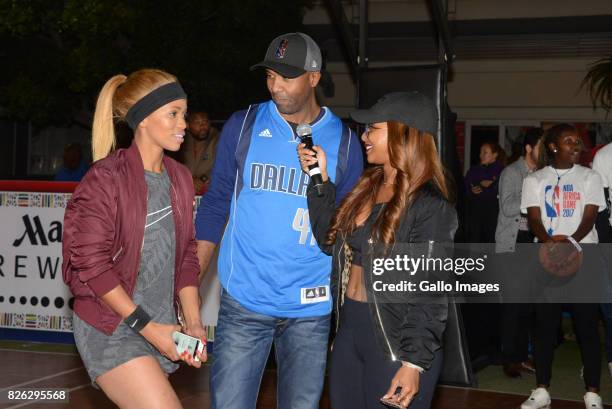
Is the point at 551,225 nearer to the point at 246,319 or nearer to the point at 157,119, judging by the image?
the point at 246,319

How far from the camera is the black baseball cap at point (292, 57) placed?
4355 millimetres

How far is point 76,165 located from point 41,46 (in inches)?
272

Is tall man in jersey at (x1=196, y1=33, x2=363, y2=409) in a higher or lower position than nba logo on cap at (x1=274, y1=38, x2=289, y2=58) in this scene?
lower

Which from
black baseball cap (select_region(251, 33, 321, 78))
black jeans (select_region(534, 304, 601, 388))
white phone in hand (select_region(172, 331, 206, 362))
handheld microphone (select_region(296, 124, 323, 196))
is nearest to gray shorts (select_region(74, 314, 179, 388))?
white phone in hand (select_region(172, 331, 206, 362))

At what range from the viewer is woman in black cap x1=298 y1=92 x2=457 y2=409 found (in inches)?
142

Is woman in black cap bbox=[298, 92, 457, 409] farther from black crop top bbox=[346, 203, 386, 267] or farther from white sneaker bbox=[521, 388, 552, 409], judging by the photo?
white sneaker bbox=[521, 388, 552, 409]

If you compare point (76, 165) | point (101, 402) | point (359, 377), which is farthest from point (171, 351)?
point (76, 165)

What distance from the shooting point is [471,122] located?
21109 millimetres

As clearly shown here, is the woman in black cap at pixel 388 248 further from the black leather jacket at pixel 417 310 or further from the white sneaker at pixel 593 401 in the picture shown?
the white sneaker at pixel 593 401

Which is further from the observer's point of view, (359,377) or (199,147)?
(199,147)

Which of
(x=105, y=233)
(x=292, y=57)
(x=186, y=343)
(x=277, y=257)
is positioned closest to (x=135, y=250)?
(x=105, y=233)

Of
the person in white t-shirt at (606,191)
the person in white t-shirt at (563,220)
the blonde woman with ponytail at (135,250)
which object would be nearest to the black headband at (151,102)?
the blonde woman with ponytail at (135,250)

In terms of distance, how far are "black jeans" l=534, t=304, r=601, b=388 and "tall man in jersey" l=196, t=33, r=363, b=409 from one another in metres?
3.08

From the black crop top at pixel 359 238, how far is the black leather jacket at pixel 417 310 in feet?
0.08
